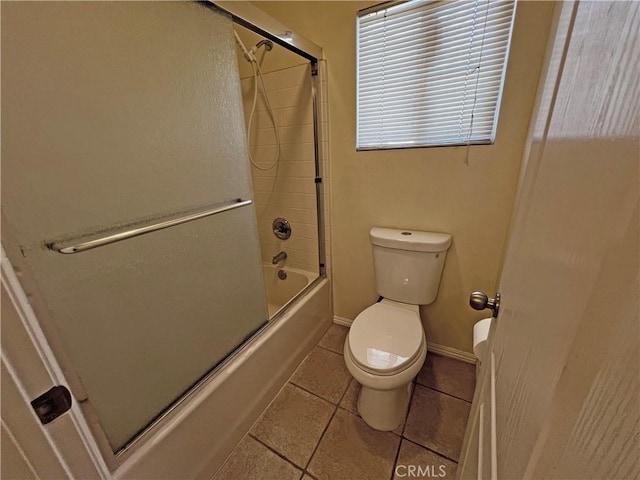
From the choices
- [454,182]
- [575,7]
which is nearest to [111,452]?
[575,7]

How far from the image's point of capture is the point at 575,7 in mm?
393

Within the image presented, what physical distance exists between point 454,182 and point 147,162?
50.9 inches

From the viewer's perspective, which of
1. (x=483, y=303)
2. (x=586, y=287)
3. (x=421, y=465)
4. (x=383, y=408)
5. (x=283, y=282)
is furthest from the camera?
(x=283, y=282)

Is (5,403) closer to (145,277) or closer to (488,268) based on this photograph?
(145,277)

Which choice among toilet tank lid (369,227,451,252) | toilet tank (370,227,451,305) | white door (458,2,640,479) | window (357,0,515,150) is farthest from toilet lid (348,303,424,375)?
window (357,0,515,150)

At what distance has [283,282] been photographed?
1.95 meters

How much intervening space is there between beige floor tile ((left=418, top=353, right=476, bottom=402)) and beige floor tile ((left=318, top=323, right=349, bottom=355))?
506 millimetres

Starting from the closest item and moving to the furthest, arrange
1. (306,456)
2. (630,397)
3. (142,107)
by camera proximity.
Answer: (630,397) → (142,107) → (306,456)

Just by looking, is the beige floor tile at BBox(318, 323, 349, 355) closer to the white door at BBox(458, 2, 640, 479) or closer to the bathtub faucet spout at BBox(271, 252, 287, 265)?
the bathtub faucet spout at BBox(271, 252, 287, 265)

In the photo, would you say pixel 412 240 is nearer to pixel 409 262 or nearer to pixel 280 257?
pixel 409 262

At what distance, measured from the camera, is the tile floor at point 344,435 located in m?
1.08

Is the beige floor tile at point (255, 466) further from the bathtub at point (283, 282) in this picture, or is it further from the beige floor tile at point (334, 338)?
the bathtub at point (283, 282)

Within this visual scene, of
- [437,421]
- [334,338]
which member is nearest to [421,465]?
[437,421]

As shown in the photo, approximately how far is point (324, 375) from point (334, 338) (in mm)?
320
